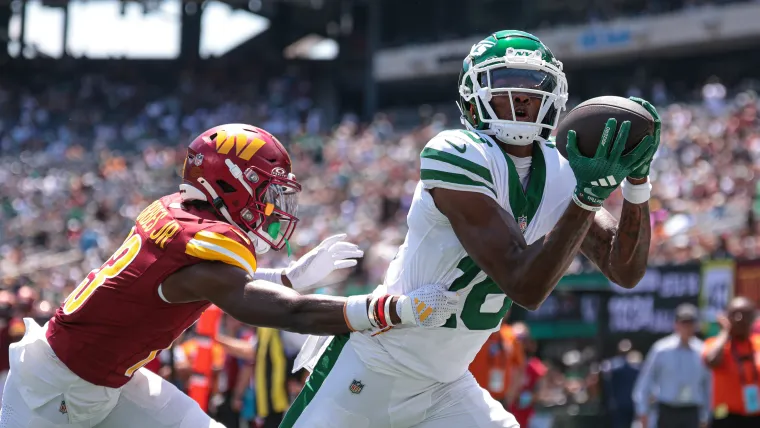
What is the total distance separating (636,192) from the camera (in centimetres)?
364

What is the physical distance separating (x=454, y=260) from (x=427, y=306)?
0.23 m

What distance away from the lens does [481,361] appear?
8.67m

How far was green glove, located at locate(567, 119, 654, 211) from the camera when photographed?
314 cm

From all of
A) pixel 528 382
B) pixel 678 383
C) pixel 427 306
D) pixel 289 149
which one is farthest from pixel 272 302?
pixel 289 149

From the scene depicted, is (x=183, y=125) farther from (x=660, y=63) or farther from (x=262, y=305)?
(x=262, y=305)

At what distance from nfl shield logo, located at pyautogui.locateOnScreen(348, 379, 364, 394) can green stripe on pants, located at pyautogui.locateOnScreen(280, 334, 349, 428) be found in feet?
0.40

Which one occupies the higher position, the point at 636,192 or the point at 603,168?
the point at 603,168

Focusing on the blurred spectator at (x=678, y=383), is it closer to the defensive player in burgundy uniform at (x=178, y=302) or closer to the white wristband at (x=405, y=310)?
the defensive player in burgundy uniform at (x=178, y=302)

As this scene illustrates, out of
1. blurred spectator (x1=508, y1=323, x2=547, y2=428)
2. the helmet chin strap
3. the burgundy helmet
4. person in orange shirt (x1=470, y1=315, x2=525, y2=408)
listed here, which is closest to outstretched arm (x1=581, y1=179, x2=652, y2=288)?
the burgundy helmet

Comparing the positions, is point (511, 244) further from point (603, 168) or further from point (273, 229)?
point (273, 229)

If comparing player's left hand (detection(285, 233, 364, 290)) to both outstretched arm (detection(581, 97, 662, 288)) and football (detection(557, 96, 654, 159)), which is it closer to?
outstretched arm (detection(581, 97, 662, 288))

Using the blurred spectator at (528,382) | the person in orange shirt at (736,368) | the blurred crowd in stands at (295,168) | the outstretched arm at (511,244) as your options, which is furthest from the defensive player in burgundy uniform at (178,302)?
the blurred crowd in stands at (295,168)

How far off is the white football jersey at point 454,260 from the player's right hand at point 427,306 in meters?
0.12

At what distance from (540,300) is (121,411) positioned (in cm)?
162
